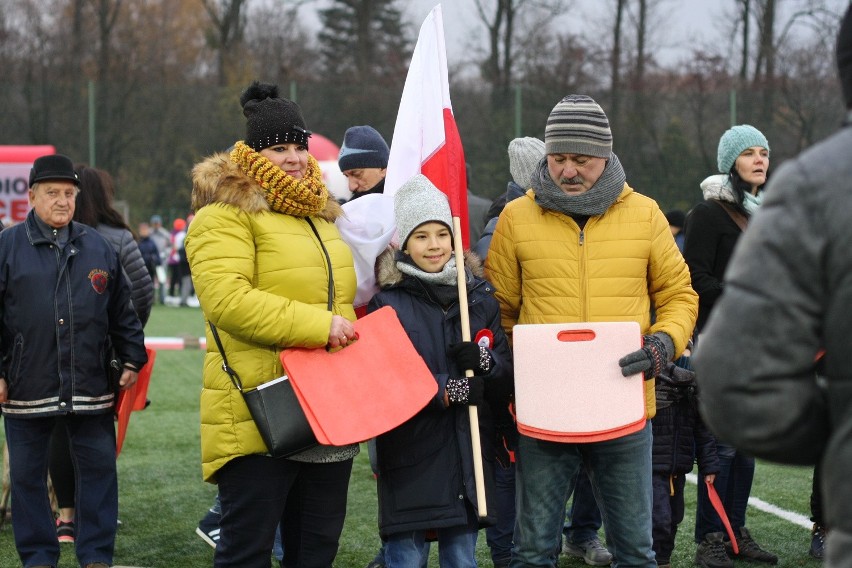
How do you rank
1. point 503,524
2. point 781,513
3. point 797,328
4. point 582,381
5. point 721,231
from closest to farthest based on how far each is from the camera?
point 797,328
point 582,381
point 503,524
point 721,231
point 781,513

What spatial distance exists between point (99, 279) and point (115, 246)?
764mm

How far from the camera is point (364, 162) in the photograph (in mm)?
6043

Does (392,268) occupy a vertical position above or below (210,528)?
above

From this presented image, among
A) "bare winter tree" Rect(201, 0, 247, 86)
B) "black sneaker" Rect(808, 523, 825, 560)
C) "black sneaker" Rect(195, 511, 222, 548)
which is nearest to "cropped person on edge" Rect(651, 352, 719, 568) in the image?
"black sneaker" Rect(808, 523, 825, 560)

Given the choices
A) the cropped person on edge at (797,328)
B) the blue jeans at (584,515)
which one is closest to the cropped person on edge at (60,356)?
the blue jeans at (584,515)

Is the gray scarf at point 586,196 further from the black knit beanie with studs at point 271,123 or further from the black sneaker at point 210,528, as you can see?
the black sneaker at point 210,528

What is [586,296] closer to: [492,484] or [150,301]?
[492,484]

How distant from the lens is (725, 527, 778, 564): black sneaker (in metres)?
5.50

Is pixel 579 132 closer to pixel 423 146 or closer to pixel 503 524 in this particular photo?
pixel 423 146

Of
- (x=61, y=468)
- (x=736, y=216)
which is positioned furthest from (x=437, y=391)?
(x=61, y=468)

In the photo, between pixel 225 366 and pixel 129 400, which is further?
pixel 129 400

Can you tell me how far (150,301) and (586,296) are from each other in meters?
2.90

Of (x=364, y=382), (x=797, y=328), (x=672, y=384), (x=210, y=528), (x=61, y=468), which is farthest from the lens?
(x=61, y=468)

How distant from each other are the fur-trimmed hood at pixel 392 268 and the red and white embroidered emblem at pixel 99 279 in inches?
59.5
